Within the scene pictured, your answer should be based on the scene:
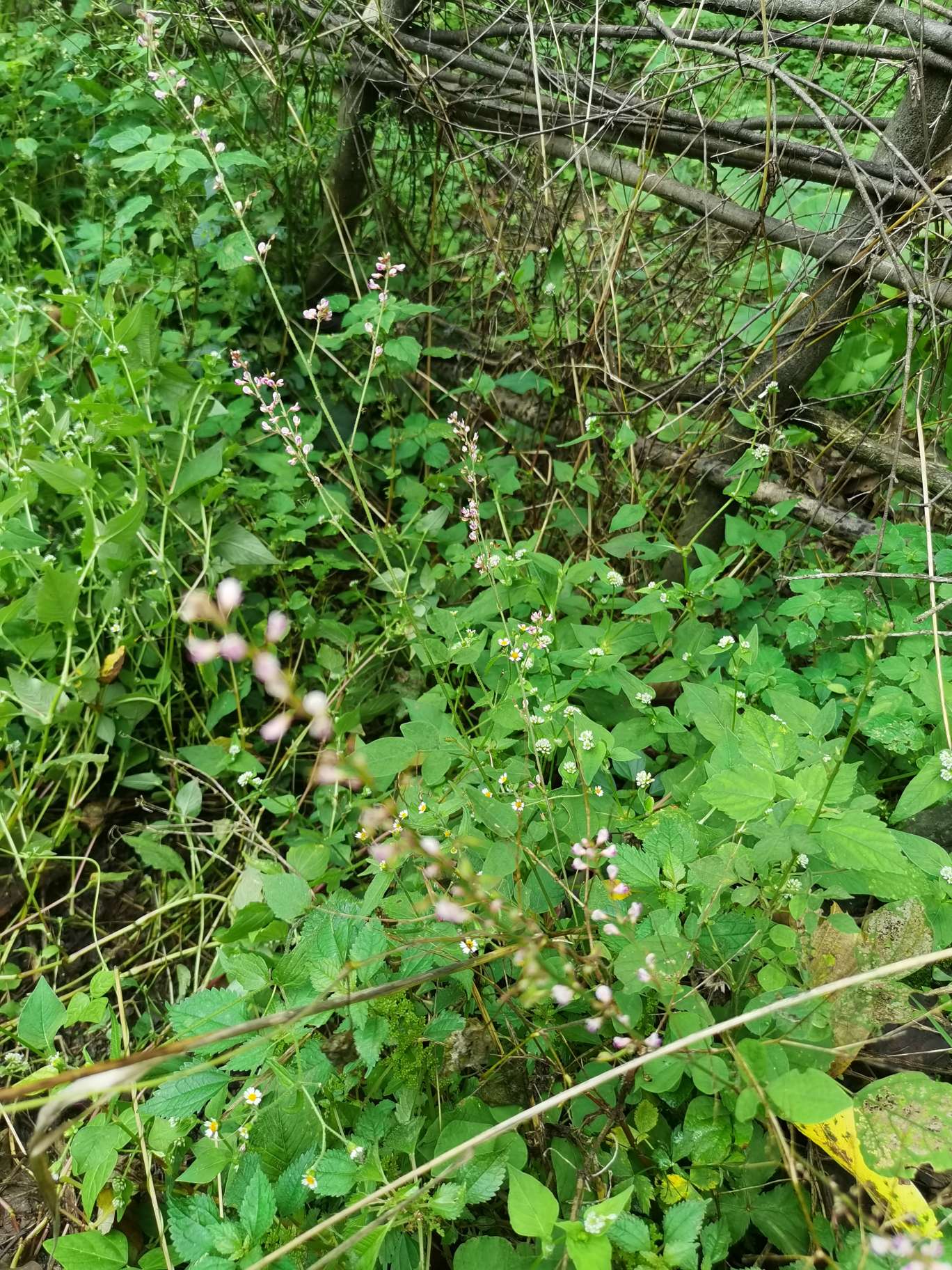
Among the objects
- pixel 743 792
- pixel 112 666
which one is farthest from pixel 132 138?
pixel 743 792

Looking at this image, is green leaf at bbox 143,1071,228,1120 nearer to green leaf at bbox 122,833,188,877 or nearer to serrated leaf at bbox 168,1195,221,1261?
serrated leaf at bbox 168,1195,221,1261

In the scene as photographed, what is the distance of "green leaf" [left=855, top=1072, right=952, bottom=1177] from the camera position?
3.03ft

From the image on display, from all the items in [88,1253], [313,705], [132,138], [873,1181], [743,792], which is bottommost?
[88,1253]

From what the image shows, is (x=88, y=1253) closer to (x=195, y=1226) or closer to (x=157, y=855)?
(x=195, y=1226)

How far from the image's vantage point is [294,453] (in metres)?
1.50

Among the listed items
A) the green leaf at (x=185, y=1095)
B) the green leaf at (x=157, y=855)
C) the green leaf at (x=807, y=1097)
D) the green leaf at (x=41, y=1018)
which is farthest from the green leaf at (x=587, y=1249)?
the green leaf at (x=157, y=855)

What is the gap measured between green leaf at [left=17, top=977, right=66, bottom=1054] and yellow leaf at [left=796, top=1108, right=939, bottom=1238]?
1114 mm

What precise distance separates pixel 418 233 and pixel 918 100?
1602 millimetres

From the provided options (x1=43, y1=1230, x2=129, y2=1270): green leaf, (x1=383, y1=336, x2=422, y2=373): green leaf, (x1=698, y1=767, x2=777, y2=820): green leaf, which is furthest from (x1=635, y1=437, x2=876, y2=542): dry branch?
(x1=43, y1=1230, x2=129, y2=1270): green leaf

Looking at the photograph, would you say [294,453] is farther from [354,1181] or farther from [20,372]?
[20,372]

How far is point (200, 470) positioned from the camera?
81.8 inches

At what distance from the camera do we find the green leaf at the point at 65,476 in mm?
1909

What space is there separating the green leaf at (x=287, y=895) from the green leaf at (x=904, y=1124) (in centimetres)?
82

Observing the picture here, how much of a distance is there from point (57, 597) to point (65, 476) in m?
0.30
